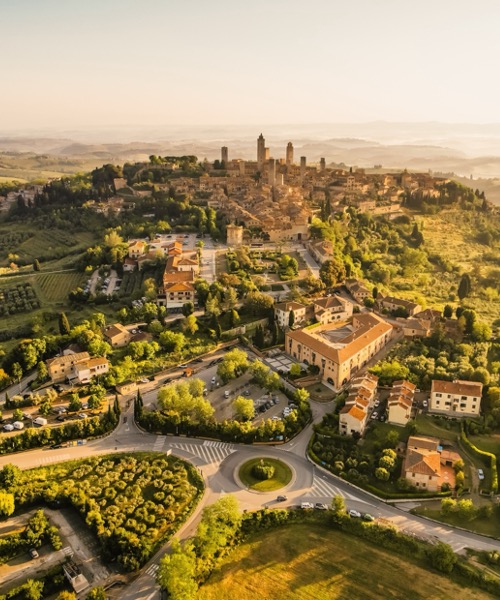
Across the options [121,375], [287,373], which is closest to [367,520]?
[287,373]

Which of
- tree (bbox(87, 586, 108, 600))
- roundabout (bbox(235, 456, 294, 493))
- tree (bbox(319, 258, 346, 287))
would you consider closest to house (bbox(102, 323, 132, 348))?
roundabout (bbox(235, 456, 294, 493))

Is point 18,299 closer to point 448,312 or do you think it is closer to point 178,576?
point 178,576

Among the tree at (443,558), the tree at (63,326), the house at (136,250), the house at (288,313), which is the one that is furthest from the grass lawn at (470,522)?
the house at (136,250)

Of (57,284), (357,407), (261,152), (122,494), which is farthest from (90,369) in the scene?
(261,152)

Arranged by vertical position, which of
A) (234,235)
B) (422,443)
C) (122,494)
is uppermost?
(234,235)

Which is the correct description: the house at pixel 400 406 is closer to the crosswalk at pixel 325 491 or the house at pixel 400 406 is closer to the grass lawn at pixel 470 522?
the grass lawn at pixel 470 522
